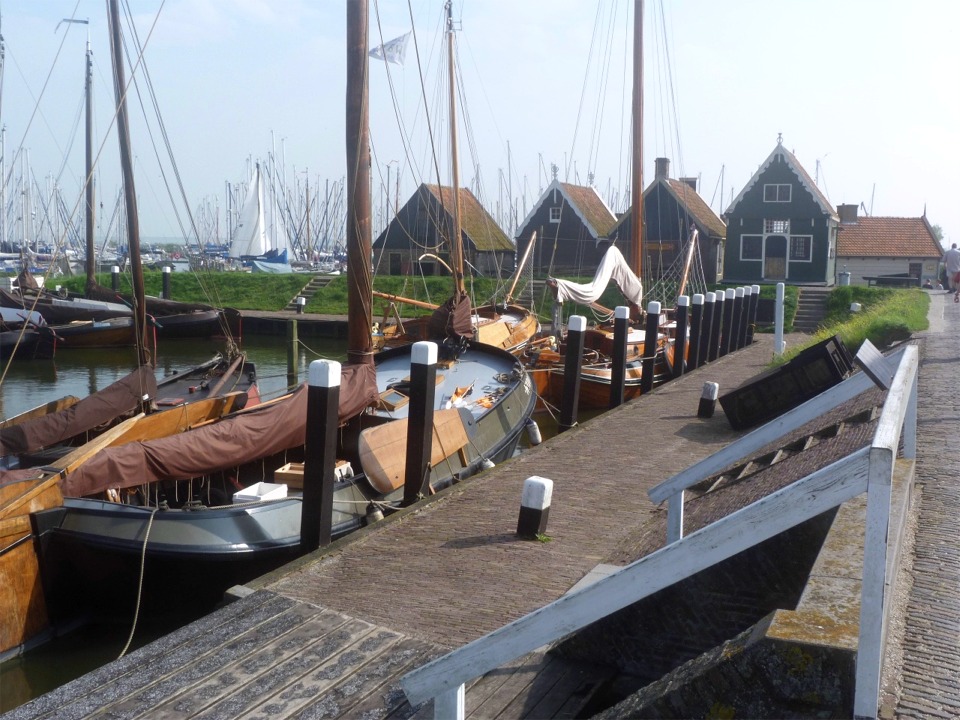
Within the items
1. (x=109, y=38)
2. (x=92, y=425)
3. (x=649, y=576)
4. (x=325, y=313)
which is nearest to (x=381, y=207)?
(x=325, y=313)

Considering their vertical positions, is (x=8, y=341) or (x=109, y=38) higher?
(x=109, y=38)

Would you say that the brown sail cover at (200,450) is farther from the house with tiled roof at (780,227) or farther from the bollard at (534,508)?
the house with tiled roof at (780,227)

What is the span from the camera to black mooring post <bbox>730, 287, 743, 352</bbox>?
2575 centimetres

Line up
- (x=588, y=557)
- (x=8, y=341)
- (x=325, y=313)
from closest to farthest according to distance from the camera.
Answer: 1. (x=588, y=557)
2. (x=8, y=341)
3. (x=325, y=313)

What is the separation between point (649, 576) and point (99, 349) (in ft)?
108

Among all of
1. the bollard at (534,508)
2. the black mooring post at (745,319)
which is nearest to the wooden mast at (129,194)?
the bollard at (534,508)

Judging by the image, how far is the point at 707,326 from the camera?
22.6 meters

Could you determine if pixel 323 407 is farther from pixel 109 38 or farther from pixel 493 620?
pixel 109 38

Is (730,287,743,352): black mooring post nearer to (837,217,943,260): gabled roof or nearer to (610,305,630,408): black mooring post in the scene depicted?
(610,305,630,408): black mooring post

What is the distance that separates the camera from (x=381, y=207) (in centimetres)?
6119

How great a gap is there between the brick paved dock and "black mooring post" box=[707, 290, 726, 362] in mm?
13402

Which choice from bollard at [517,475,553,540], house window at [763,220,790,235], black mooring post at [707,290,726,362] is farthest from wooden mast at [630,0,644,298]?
house window at [763,220,790,235]

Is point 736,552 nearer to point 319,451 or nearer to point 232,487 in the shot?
point 319,451

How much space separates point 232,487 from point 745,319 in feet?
68.7
